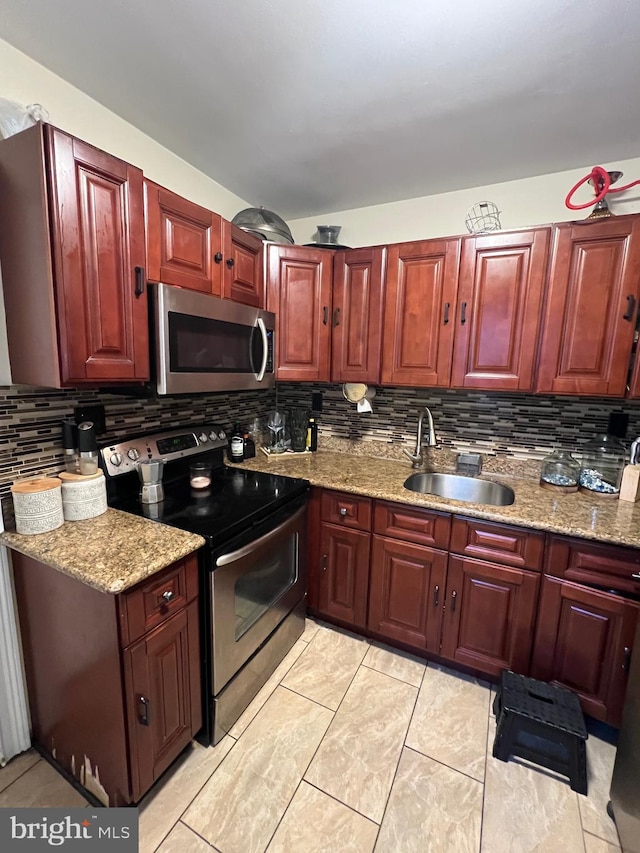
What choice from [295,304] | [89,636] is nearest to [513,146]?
[295,304]

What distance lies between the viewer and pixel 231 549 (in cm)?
132

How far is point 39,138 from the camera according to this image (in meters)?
1.00

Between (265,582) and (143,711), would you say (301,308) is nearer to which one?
(265,582)

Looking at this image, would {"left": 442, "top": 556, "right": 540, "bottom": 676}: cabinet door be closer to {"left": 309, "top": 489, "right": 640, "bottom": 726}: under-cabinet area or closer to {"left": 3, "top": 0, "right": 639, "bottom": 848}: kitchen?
{"left": 309, "top": 489, "right": 640, "bottom": 726}: under-cabinet area

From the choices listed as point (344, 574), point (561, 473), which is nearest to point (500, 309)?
→ point (561, 473)

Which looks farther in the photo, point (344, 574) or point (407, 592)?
point (344, 574)

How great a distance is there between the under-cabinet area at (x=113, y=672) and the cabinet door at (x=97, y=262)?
68 centimetres

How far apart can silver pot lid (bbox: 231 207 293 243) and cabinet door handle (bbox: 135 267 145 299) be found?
2.77 feet

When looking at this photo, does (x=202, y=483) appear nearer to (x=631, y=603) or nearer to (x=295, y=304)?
(x=295, y=304)

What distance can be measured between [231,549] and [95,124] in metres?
1.73

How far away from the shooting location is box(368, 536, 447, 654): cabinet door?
1.70 metres

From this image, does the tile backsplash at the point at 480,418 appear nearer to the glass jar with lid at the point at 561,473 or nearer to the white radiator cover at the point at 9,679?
the glass jar with lid at the point at 561,473

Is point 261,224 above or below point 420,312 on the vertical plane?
above

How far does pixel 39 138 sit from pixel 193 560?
1.30m
